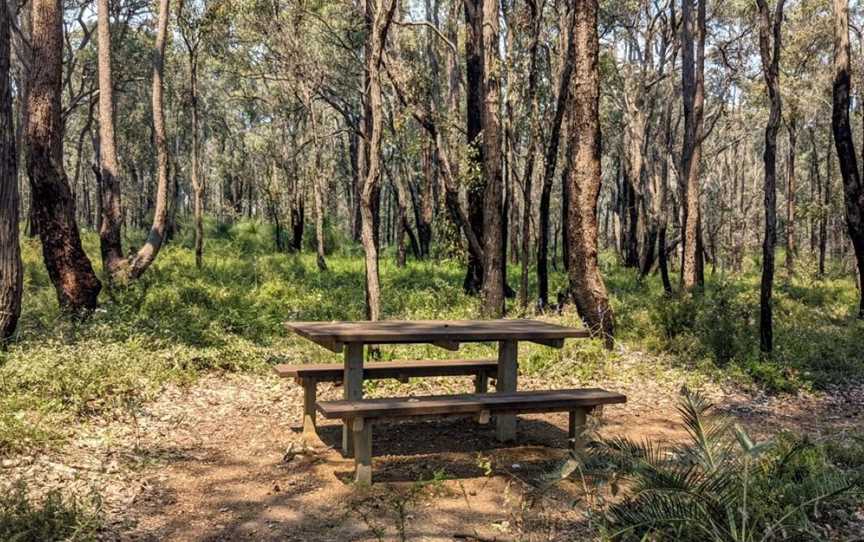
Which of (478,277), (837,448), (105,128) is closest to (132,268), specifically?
(105,128)

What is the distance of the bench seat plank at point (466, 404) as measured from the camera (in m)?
4.44

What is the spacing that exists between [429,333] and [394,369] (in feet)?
3.61

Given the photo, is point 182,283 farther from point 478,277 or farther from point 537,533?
point 537,533

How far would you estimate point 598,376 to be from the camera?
800 centimetres

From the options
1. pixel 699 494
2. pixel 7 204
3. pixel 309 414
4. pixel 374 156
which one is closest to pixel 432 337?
pixel 309 414

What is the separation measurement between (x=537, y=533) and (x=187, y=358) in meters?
5.04

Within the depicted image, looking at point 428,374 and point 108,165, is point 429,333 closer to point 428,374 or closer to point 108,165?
point 428,374

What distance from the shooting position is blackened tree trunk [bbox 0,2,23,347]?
6.56 metres

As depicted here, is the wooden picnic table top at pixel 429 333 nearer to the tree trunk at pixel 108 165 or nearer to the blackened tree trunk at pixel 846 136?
the tree trunk at pixel 108 165

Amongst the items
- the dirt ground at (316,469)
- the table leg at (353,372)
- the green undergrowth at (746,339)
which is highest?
the table leg at (353,372)

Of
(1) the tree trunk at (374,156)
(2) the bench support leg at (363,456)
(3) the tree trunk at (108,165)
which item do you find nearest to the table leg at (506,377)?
(2) the bench support leg at (363,456)

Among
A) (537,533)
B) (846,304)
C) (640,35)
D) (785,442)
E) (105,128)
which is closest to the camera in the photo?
(537,533)

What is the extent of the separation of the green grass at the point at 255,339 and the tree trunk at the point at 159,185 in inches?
18.4

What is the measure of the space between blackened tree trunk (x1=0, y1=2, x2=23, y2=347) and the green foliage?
339 centimetres
